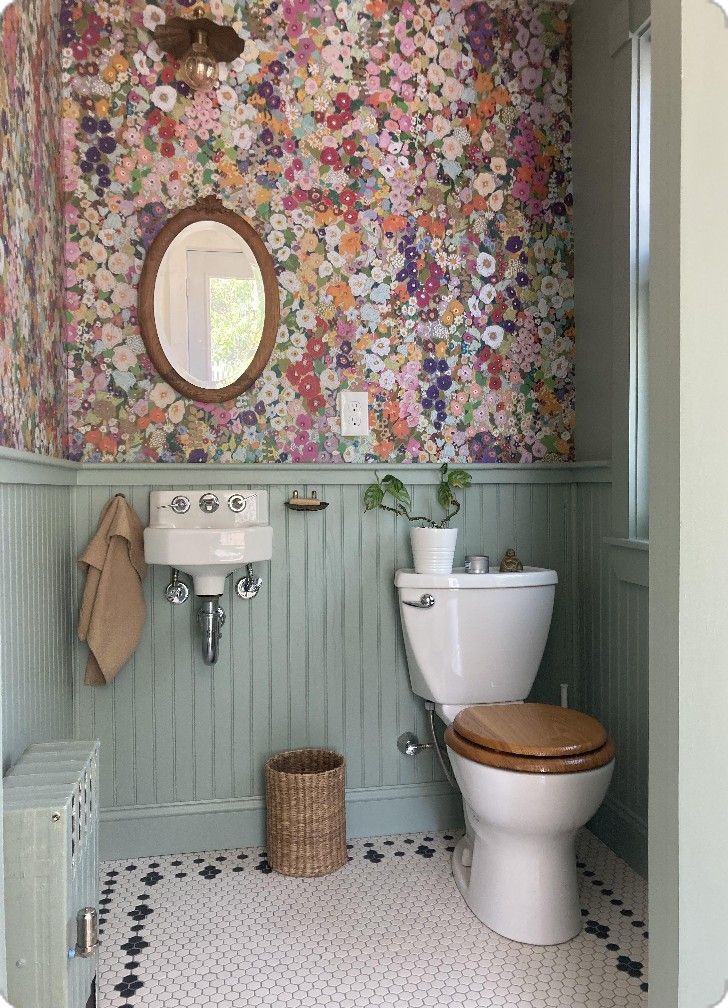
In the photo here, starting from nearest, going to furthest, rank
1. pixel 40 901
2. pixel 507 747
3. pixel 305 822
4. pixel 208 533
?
1. pixel 40 901
2. pixel 507 747
3. pixel 208 533
4. pixel 305 822

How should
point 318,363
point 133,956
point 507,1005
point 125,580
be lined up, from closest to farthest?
1. point 507,1005
2. point 133,956
3. point 125,580
4. point 318,363

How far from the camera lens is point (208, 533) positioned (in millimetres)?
1983

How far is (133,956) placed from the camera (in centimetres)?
176

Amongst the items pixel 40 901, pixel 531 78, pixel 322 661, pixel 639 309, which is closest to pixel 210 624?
pixel 322 661

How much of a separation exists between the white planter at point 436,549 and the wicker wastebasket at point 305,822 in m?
0.61

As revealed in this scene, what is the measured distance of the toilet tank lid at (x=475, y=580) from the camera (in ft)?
7.13

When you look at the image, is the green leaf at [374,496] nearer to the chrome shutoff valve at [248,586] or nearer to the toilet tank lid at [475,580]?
the toilet tank lid at [475,580]

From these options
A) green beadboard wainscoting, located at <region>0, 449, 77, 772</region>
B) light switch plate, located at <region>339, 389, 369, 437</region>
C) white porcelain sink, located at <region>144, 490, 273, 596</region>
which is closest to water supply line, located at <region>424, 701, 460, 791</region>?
white porcelain sink, located at <region>144, 490, 273, 596</region>

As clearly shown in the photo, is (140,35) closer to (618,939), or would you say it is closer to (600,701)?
(600,701)

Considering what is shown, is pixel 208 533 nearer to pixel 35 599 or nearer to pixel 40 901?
pixel 35 599

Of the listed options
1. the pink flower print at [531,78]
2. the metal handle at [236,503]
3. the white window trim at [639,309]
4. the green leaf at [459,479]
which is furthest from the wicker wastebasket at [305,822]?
the pink flower print at [531,78]

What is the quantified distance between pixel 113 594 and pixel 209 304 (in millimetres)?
865

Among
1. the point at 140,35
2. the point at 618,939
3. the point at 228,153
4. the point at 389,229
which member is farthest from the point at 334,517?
the point at 140,35

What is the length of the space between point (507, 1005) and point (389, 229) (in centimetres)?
200
